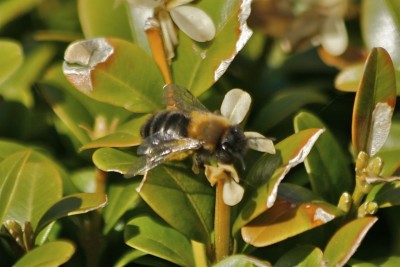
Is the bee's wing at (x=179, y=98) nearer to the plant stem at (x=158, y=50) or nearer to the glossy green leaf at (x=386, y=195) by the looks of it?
the plant stem at (x=158, y=50)

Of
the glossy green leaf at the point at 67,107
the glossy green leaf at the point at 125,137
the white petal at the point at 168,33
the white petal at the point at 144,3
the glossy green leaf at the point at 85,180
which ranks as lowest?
the glossy green leaf at the point at 85,180

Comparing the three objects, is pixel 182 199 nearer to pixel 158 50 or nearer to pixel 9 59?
pixel 158 50

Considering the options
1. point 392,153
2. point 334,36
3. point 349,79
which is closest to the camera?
point 392,153

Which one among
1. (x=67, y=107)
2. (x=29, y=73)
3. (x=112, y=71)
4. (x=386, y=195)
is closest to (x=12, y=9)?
(x=29, y=73)

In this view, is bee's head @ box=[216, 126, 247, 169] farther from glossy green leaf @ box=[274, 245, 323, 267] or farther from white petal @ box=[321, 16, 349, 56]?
white petal @ box=[321, 16, 349, 56]

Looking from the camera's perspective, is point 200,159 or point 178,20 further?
point 178,20

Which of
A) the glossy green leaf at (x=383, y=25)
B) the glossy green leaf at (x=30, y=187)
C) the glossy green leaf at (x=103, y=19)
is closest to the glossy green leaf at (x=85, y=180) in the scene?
the glossy green leaf at (x=30, y=187)
